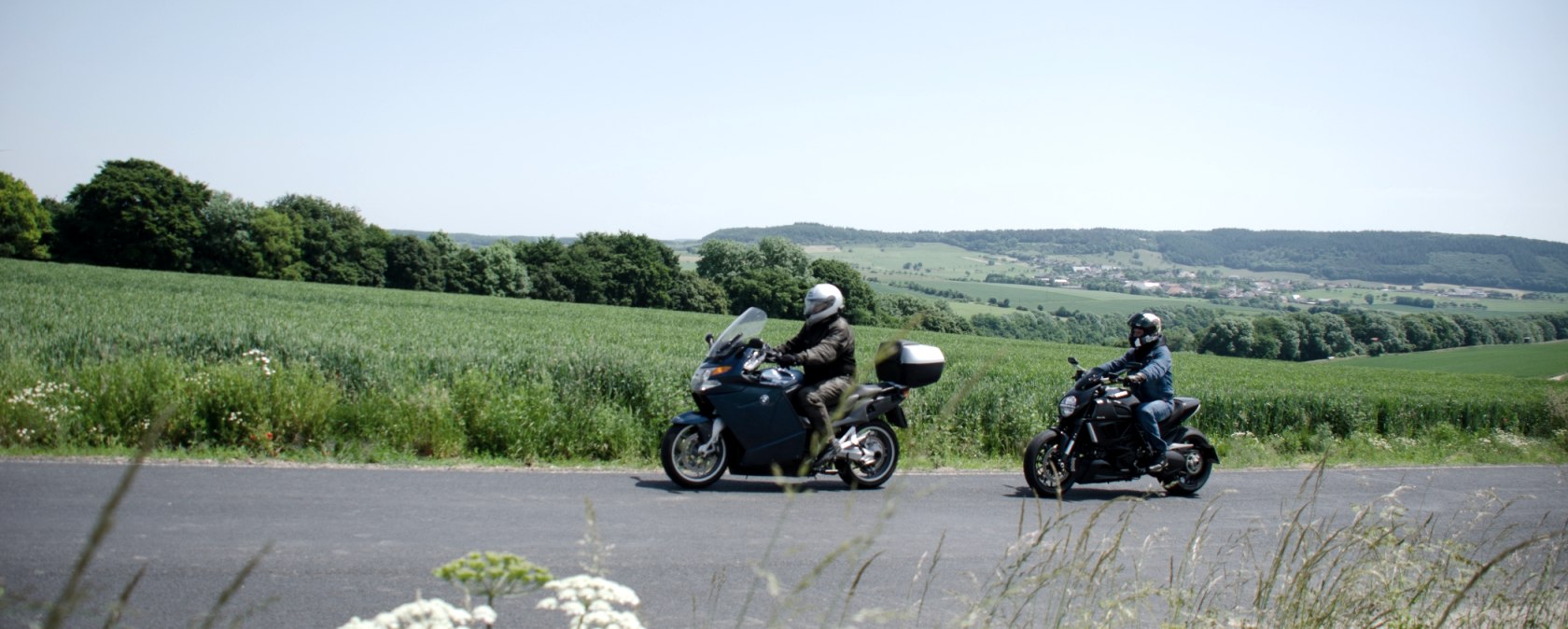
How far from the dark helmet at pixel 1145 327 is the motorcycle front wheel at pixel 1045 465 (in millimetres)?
1300

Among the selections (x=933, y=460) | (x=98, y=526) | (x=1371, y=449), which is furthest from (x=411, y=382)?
(x=1371, y=449)

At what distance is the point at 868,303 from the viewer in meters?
68.1

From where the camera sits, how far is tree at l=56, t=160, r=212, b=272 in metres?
68.9

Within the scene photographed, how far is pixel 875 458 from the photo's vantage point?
9641 millimetres

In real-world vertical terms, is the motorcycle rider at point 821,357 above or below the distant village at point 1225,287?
above

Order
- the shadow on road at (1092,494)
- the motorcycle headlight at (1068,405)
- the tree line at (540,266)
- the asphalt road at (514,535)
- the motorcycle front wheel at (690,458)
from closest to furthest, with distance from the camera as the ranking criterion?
the asphalt road at (514,535) < the motorcycle front wheel at (690,458) < the shadow on road at (1092,494) < the motorcycle headlight at (1068,405) < the tree line at (540,266)

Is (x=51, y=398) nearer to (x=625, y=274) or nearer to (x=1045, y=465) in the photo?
(x=1045, y=465)

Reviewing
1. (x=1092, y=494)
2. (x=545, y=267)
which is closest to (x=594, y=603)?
(x=1092, y=494)

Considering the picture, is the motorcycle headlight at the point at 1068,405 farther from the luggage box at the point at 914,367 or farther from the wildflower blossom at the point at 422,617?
the wildflower blossom at the point at 422,617

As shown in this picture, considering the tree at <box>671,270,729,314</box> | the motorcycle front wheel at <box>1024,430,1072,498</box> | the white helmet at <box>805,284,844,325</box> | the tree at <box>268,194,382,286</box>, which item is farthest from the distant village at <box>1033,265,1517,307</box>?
the white helmet at <box>805,284,844,325</box>

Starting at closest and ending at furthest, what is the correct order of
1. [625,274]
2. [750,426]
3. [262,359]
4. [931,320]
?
[750,426]
[262,359]
[931,320]
[625,274]

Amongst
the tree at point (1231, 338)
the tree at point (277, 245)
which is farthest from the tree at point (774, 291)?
the tree at point (277, 245)

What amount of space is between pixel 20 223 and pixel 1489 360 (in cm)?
8898

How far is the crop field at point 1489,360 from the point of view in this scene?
45.4 meters
